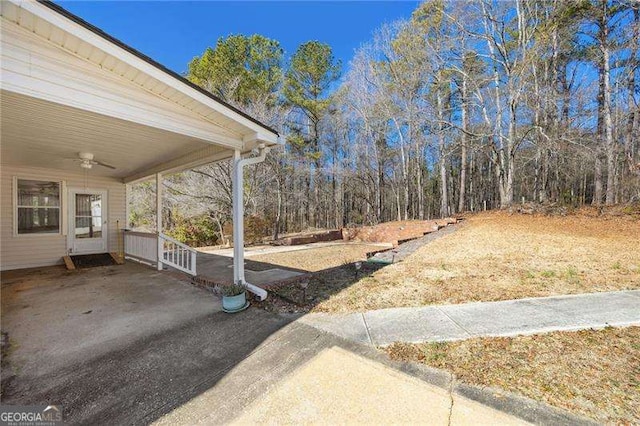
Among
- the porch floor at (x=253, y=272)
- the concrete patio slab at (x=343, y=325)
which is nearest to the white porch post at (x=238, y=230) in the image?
the porch floor at (x=253, y=272)

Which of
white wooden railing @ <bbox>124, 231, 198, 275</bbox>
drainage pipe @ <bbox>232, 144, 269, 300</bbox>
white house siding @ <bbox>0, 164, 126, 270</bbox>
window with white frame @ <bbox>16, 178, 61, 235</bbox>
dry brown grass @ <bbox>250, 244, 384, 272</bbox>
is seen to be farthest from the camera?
dry brown grass @ <bbox>250, 244, 384, 272</bbox>

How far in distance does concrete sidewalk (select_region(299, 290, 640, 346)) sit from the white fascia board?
10.9 feet

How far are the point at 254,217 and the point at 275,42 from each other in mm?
10509

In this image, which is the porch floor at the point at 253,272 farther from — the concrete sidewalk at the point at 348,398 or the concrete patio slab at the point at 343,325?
the concrete sidewalk at the point at 348,398

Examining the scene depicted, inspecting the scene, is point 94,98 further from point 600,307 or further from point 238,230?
point 600,307

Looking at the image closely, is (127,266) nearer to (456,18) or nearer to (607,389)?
(607,389)

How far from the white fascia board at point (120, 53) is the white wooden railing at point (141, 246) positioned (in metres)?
4.04

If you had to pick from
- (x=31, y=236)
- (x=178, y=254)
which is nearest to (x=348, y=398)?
(x=178, y=254)

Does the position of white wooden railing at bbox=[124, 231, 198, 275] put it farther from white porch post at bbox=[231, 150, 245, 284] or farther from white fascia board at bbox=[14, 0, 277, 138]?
white fascia board at bbox=[14, 0, 277, 138]

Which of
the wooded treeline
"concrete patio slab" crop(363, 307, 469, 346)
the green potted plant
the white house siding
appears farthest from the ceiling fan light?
"concrete patio slab" crop(363, 307, 469, 346)

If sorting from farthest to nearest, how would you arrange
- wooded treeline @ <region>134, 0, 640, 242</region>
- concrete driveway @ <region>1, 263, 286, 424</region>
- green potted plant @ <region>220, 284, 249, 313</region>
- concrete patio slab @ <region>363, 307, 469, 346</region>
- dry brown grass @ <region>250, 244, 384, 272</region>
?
1. wooded treeline @ <region>134, 0, 640, 242</region>
2. dry brown grass @ <region>250, 244, 384, 272</region>
3. green potted plant @ <region>220, 284, 249, 313</region>
4. concrete patio slab @ <region>363, 307, 469, 346</region>
5. concrete driveway @ <region>1, 263, 286, 424</region>

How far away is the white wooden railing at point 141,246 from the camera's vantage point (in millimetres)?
6680

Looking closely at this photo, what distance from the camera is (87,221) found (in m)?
7.64

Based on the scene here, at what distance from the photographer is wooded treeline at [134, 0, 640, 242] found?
1114 centimetres
